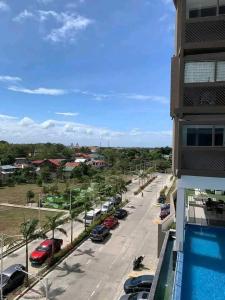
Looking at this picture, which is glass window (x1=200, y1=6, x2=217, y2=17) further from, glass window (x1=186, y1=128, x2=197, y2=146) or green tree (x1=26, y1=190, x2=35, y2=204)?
green tree (x1=26, y1=190, x2=35, y2=204)

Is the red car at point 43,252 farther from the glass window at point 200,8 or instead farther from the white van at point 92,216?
the glass window at point 200,8

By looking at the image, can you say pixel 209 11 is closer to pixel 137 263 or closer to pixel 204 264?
pixel 204 264

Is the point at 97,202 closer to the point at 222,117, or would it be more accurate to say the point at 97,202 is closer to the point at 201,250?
the point at 201,250

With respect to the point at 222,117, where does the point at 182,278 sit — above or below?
below

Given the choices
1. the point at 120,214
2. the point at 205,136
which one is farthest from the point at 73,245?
the point at 205,136

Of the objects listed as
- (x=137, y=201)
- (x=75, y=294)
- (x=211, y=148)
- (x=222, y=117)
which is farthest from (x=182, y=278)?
(x=137, y=201)
